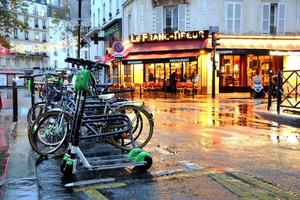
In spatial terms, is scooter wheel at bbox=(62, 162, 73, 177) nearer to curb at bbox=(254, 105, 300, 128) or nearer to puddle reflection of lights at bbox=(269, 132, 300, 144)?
puddle reflection of lights at bbox=(269, 132, 300, 144)

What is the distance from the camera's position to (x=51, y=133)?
682cm

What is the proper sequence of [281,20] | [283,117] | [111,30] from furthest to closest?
[111,30] → [281,20] → [283,117]

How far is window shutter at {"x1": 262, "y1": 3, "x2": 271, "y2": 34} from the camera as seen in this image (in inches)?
1154

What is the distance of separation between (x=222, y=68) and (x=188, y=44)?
271 centimetres

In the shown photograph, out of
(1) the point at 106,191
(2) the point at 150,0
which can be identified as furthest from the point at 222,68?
(1) the point at 106,191

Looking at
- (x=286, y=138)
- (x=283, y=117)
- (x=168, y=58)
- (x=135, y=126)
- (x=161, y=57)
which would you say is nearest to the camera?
(x=135, y=126)

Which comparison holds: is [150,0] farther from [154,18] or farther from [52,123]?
[52,123]

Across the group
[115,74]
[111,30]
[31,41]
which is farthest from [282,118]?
[31,41]

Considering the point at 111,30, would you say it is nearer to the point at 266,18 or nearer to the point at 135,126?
the point at 266,18

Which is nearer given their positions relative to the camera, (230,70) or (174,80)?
(230,70)

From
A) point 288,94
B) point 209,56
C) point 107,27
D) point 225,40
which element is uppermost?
point 107,27

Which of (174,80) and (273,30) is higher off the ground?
(273,30)

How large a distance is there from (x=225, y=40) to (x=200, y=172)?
77.6 feet

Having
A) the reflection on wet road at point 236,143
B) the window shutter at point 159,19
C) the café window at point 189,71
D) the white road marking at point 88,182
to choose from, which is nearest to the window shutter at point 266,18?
the café window at point 189,71
